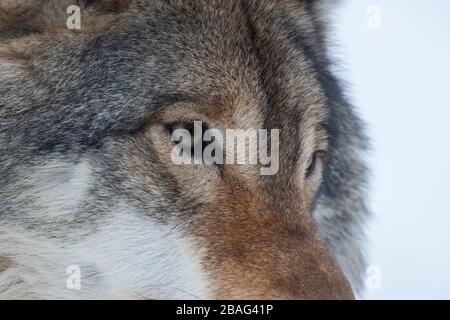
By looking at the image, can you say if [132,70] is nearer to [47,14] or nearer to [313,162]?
[47,14]

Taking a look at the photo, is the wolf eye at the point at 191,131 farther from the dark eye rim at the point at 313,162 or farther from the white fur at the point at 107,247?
the dark eye rim at the point at 313,162

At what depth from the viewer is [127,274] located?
271cm

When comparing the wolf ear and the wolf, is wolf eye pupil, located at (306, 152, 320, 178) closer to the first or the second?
the wolf

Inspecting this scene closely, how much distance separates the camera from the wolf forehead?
2.69 metres

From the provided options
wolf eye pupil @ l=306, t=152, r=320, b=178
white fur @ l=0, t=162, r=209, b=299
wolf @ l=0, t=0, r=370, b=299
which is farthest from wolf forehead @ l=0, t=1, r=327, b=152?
wolf eye pupil @ l=306, t=152, r=320, b=178

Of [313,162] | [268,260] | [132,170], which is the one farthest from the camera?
[313,162]

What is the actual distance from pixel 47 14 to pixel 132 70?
364mm

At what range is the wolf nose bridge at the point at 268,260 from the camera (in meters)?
2.54

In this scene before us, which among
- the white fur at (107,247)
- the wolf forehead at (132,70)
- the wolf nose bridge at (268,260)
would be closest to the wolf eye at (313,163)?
the wolf forehead at (132,70)

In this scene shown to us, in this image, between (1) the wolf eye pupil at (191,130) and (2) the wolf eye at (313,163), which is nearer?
(1) the wolf eye pupil at (191,130)

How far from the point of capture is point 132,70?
274 cm

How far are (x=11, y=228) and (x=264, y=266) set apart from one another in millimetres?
871

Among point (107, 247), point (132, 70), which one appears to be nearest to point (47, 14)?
point (132, 70)

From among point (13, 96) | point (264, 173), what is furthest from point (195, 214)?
point (13, 96)
